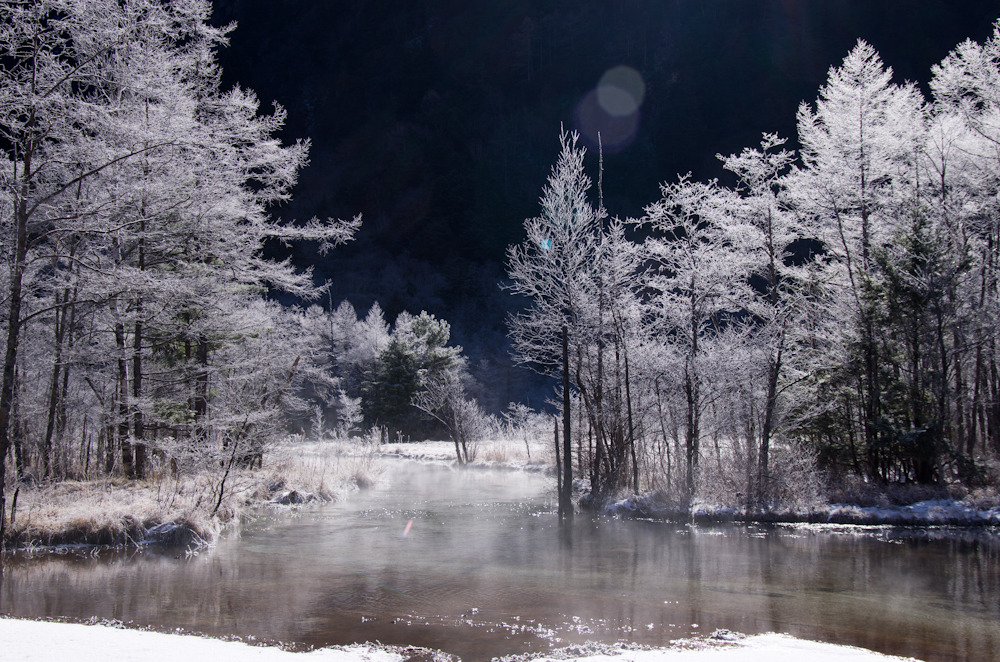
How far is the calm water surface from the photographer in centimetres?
716

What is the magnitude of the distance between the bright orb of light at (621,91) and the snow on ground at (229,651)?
122 meters

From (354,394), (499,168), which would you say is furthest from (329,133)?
(354,394)

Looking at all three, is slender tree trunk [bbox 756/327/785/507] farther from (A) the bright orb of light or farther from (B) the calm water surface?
(A) the bright orb of light

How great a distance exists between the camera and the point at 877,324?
1678 centimetres

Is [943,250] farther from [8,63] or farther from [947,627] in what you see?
[8,63]

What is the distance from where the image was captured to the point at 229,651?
19.4ft

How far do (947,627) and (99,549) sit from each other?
497 inches

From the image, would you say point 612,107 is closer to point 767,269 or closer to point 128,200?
point 767,269

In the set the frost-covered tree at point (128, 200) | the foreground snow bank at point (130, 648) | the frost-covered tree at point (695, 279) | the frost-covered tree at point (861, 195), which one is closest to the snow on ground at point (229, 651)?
the foreground snow bank at point (130, 648)

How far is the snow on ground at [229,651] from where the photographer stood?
553 centimetres

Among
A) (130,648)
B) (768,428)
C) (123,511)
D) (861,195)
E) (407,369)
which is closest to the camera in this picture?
(130,648)

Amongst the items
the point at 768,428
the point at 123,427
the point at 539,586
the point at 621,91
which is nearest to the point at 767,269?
the point at 768,428

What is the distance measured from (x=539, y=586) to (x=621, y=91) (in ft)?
415

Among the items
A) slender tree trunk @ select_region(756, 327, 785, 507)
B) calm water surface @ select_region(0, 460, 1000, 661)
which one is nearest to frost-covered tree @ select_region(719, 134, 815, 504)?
slender tree trunk @ select_region(756, 327, 785, 507)
